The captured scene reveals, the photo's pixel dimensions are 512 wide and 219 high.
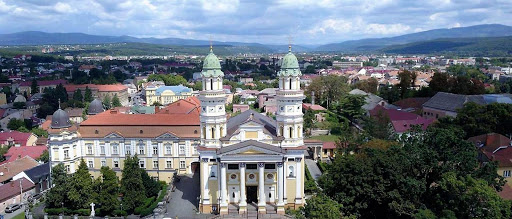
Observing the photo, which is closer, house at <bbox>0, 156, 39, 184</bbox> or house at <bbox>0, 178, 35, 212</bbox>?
house at <bbox>0, 178, 35, 212</bbox>

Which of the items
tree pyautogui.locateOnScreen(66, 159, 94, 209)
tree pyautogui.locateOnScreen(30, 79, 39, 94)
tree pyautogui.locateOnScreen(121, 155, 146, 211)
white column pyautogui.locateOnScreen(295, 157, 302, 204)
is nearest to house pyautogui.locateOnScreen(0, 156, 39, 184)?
tree pyautogui.locateOnScreen(66, 159, 94, 209)

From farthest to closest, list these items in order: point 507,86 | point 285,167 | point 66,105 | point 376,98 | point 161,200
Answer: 1. point 507,86
2. point 66,105
3. point 376,98
4. point 161,200
5. point 285,167

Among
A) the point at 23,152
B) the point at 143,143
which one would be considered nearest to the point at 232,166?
the point at 143,143

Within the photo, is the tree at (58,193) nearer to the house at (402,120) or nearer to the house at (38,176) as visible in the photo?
the house at (38,176)

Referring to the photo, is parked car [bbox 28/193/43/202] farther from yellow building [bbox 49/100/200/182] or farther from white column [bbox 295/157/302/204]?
white column [bbox 295/157/302/204]

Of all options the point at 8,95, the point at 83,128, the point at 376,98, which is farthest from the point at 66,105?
the point at 376,98

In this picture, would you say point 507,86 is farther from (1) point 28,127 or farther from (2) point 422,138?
(1) point 28,127

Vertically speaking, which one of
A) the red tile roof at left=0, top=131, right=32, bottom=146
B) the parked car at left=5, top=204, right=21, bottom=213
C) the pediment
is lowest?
the parked car at left=5, top=204, right=21, bottom=213
